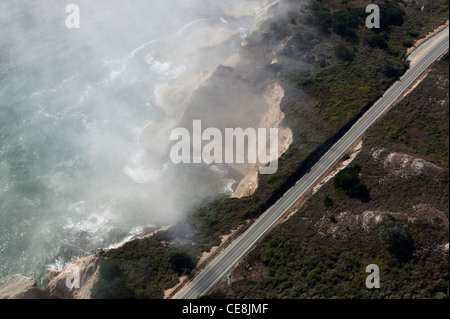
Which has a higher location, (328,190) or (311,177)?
(311,177)

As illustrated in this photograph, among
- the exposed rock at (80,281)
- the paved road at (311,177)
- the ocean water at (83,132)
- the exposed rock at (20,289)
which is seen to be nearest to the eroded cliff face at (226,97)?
the exposed rock at (20,289)

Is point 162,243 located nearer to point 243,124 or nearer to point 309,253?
point 309,253

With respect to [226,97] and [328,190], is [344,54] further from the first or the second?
[328,190]

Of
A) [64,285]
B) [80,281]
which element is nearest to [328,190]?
[80,281]

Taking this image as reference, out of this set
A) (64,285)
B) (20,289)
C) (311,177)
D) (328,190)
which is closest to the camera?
(20,289)

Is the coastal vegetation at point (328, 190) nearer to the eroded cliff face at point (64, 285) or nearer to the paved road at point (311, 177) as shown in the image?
the paved road at point (311, 177)

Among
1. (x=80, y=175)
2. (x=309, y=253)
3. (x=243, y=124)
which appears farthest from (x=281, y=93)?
(x=80, y=175)
